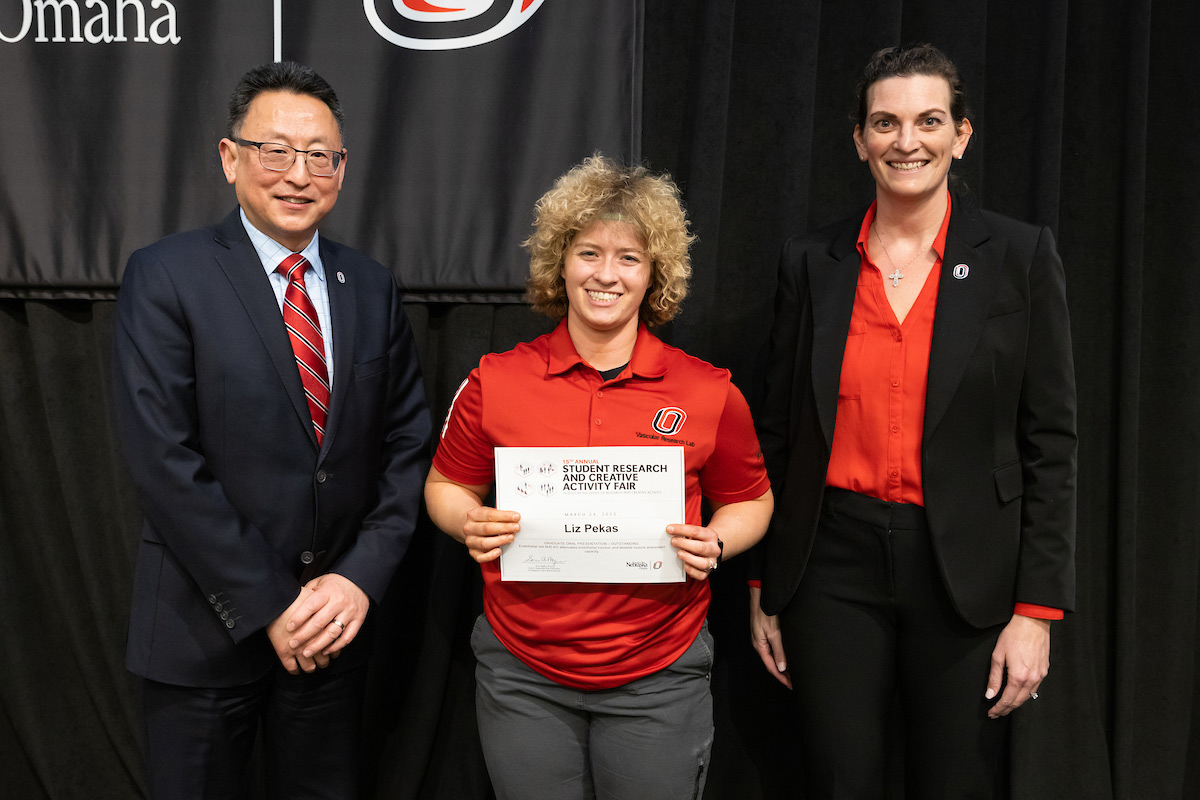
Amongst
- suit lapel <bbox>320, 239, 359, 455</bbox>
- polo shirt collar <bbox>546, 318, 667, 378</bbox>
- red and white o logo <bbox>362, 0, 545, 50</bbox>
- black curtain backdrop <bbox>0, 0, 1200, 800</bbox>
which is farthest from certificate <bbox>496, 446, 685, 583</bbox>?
red and white o logo <bbox>362, 0, 545, 50</bbox>

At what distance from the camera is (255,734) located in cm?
172

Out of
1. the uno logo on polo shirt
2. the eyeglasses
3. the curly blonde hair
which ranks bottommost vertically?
the uno logo on polo shirt

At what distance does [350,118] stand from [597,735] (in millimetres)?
1578

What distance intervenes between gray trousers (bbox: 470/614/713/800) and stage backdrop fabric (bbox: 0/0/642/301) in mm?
1038

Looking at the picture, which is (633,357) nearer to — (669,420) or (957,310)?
(669,420)

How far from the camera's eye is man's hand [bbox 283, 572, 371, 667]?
1545 millimetres

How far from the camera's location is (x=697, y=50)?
2170 millimetres

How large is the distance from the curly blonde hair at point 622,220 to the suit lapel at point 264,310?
487mm

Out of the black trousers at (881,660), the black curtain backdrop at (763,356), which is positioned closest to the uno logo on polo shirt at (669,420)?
the black trousers at (881,660)

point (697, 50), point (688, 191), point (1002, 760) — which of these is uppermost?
point (697, 50)

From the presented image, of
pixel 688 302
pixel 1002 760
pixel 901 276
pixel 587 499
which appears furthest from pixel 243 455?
pixel 1002 760

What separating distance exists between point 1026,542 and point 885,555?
0.27 meters

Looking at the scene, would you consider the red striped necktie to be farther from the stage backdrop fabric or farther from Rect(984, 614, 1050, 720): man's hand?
Rect(984, 614, 1050, 720): man's hand

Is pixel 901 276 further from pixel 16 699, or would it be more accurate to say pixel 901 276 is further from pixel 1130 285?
pixel 16 699
